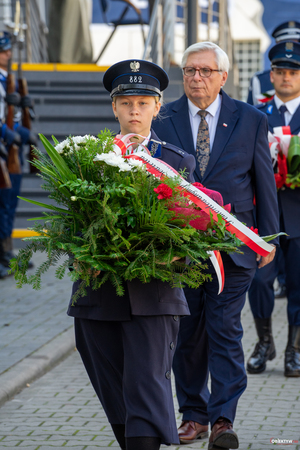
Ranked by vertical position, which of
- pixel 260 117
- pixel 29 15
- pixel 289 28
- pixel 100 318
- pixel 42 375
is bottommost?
pixel 42 375

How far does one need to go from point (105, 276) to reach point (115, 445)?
5.32 feet

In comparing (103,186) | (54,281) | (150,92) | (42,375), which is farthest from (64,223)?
(54,281)

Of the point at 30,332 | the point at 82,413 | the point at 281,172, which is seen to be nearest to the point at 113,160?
the point at 82,413

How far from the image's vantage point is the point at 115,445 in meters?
4.29

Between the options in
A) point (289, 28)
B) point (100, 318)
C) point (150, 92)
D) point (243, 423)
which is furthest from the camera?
point (289, 28)

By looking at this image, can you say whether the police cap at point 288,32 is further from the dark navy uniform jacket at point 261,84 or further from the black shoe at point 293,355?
the black shoe at point 293,355

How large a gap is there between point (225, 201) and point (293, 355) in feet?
6.54

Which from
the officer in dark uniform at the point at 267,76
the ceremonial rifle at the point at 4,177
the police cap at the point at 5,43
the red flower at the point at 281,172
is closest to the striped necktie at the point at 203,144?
the red flower at the point at 281,172

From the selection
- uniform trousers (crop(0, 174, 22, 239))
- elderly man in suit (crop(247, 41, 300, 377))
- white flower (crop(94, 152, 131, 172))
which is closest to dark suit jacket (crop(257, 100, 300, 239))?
elderly man in suit (crop(247, 41, 300, 377))

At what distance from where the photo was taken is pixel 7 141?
9.30 meters

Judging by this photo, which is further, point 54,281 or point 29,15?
point 29,15

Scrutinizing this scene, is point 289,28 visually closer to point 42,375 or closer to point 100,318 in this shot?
point 42,375

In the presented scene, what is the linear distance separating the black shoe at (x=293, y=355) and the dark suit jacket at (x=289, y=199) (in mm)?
729

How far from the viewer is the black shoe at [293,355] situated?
5.66 m
